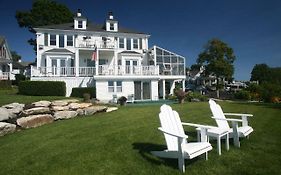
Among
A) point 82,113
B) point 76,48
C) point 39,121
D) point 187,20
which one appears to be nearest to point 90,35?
point 76,48

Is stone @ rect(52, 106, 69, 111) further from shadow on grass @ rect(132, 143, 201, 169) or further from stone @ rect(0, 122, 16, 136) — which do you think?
shadow on grass @ rect(132, 143, 201, 169)

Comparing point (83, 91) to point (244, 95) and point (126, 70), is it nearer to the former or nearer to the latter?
point (126, 70)

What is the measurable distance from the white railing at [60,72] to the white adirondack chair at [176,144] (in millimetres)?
18717

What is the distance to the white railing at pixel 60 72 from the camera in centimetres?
2157

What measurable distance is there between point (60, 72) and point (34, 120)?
13.8 meters

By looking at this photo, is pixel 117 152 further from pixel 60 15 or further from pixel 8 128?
pixel 60 15

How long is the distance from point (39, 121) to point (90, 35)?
19.4m

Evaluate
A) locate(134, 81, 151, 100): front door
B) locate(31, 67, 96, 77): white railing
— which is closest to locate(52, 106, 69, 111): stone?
locate(31, 67, 96, 77): white railing

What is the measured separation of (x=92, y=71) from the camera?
23.3 metres

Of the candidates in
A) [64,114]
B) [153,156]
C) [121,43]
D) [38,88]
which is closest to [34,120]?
[64,114]

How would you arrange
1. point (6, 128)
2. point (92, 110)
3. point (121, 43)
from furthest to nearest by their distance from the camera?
point (121, 43), point (92, 110), point (6, 128)

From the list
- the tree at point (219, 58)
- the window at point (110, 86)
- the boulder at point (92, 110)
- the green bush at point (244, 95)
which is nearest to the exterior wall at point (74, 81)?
the window at point (110, 86)

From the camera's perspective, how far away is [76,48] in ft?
81.4

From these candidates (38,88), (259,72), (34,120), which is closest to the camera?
(34,120)
